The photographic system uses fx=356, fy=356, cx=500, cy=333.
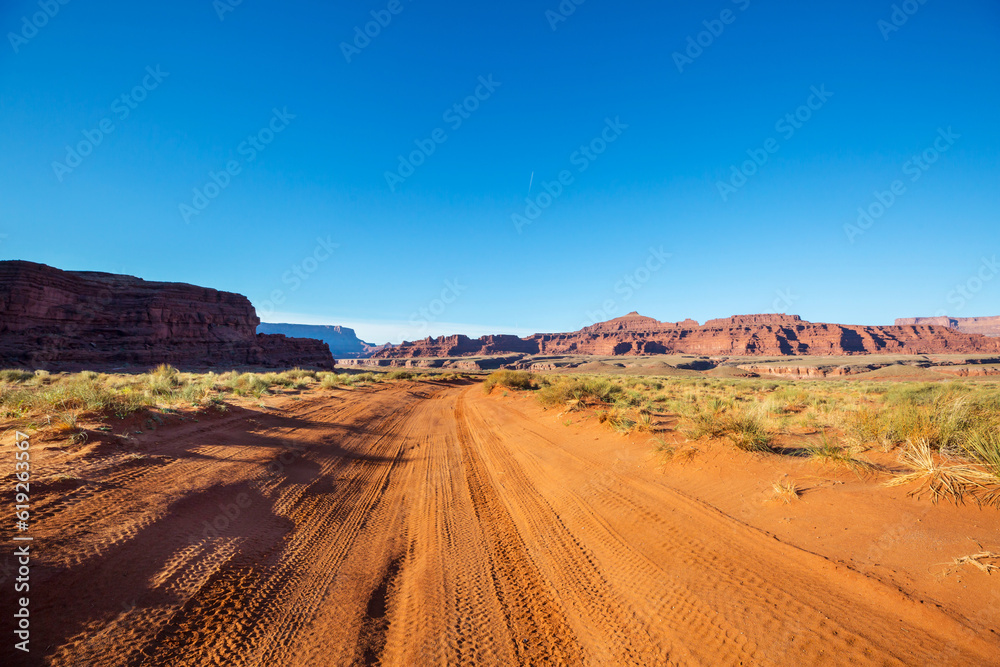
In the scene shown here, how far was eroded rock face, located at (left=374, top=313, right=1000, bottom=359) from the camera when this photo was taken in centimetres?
10688

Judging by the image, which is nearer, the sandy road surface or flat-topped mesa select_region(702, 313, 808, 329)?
the sandy road surface

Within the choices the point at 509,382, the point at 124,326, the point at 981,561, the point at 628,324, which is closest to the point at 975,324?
the point at 628,324

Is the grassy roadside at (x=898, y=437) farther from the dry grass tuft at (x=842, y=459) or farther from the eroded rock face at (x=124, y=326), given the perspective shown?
the eroded rock face at (x=124, y=326)

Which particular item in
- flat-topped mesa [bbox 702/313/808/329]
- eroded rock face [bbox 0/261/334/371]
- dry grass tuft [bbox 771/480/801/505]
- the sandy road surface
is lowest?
the sandy road surface

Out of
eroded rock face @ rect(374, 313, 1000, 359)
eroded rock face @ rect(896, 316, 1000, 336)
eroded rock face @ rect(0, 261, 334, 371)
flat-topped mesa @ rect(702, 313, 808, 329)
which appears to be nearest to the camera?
eroded rock face @ rect(0, 261, 334, 371)

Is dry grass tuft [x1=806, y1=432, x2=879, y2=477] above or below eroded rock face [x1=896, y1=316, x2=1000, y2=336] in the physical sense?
below

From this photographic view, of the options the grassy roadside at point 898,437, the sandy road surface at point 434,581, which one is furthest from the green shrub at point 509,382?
the sandy road surface at point 434,581

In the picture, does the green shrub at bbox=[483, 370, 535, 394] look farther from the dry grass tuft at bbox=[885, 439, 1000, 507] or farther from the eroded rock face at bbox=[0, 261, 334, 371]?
the eroded rock face at bbox=[0, 261, 334, 371]

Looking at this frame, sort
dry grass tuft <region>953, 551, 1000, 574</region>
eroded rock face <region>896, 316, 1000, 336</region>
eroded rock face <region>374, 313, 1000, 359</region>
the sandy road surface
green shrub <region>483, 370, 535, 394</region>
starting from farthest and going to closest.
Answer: eroded rock face <region>896, 316, 1000, 336</region>, eroded rock face <region>374, 313, 1000, 359</region>, green shrub <region>483, 370, 535, 394</region>, dry grass tuft <region>953, 551, 1000, 574</region>, the sandy road surface

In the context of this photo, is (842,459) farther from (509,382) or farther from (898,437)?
(509,382)

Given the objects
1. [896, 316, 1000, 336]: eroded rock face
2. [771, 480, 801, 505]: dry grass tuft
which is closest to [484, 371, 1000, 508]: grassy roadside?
[771, 480, 801, 505]: dry grass tuft

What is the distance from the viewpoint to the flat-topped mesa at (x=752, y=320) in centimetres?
13360

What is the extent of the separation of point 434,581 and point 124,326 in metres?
60.4

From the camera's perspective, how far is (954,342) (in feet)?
341
